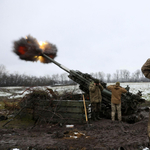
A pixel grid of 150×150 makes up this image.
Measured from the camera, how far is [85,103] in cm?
630

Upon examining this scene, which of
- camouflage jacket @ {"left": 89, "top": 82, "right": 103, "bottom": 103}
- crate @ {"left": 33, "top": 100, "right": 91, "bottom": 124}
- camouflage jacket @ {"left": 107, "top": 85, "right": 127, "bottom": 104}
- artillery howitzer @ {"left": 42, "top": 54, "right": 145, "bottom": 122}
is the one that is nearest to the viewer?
crate @ {"left": 33, "top": 100, "right": 91, "bottom": 124}

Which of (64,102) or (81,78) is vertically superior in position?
(81,78)

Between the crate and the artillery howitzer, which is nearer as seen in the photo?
the crate

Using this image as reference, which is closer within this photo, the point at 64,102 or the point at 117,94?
the point at 64,102

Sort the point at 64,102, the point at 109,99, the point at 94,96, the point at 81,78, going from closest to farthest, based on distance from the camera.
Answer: the point at 64,102 → the point at 94,96 → the point at 109,99 → the point at 81,78

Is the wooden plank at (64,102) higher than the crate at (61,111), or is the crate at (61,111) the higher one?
the wooden plank at (64,102)

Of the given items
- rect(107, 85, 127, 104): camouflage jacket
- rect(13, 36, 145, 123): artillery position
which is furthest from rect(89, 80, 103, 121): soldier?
rect(13, 36, 145, 123): artillery position

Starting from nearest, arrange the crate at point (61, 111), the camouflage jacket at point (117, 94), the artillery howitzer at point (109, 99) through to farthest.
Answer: the crate at point (61, 111) → the camouflage jacket at point (117, 94) → the artillery howitzer at point (109, 99)

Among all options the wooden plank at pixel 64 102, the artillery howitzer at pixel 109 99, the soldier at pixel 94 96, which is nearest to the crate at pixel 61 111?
the wooden plank at pixel 64 102

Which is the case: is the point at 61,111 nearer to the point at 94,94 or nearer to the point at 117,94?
the point at 94,94

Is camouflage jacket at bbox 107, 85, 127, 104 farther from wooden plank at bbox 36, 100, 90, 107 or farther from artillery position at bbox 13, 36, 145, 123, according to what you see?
wooden plank at bbox 36, 100, 90, 107

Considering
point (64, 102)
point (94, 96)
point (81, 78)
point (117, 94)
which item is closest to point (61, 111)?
point (64, 102)

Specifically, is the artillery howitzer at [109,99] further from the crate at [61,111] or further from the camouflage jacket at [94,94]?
the crate at [61,111]

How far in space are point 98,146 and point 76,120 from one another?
2.79 m
